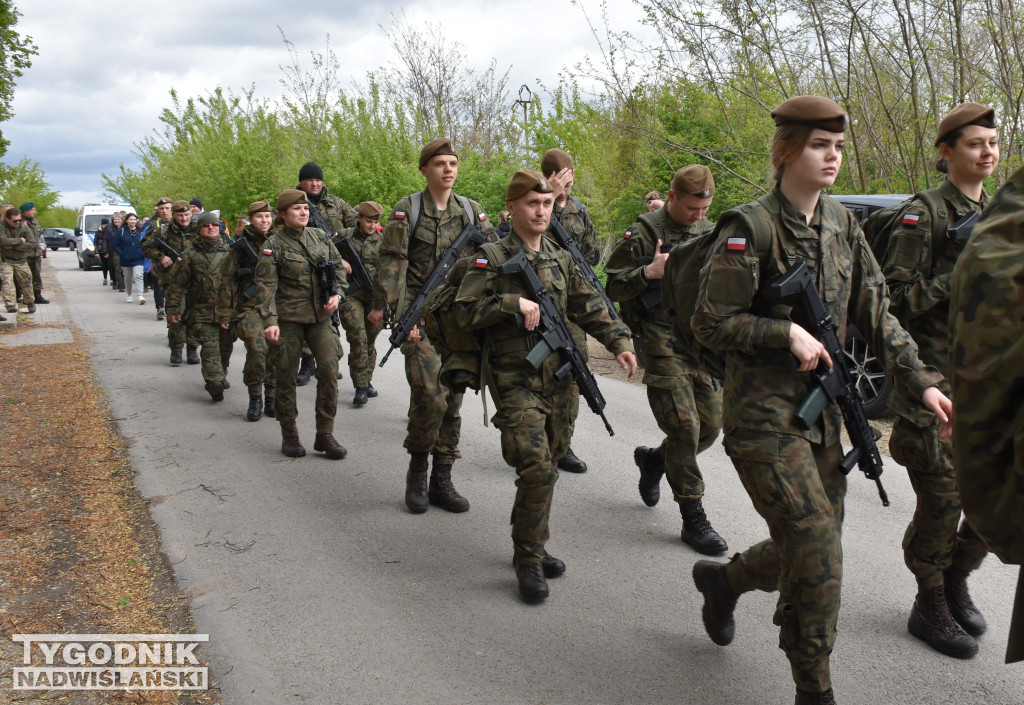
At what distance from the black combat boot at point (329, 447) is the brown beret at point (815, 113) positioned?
188 inches

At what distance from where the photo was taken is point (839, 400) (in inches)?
128

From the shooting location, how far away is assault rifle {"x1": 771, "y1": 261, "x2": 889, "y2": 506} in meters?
3.08

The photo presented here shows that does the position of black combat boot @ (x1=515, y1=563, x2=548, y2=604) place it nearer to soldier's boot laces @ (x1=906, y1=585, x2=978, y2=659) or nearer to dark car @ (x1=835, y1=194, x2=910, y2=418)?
soldier's boot laces @ (x1=906, y1=585, x2=978, y2=659)

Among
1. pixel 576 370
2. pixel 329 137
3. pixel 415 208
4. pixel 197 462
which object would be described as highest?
pixel 329 137

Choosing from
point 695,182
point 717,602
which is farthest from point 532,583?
point 695,182

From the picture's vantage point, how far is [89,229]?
33.5 metres

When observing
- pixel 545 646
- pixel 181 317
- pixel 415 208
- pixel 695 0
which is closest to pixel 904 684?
pixel 545 646

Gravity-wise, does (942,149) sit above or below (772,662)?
above

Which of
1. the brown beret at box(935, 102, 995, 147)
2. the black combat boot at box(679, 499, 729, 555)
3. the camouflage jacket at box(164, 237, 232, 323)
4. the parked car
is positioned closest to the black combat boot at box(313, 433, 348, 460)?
the black combat boot at box(679, 499, 729, 555)

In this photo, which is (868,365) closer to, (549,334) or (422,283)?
(422,283)

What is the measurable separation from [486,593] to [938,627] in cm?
207

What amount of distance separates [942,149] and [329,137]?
1839cm

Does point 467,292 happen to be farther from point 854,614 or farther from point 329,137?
point 329,137

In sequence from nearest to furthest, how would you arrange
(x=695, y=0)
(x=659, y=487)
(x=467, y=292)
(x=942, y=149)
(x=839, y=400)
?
(x=839, y=400)
(x=942, y=149)
(x=467, y=292)
(x=659, y=487)
(x=695, y=0)
